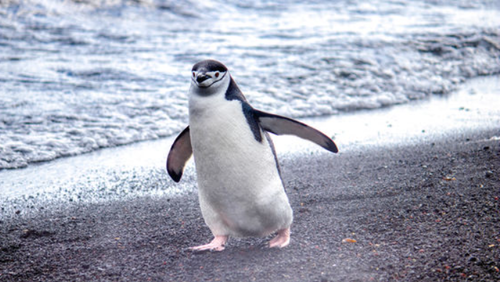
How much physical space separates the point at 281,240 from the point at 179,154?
0.73 meters

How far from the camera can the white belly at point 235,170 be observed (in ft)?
8.69

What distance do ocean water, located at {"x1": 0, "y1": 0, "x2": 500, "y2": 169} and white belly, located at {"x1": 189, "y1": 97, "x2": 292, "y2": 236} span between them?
2.69 m

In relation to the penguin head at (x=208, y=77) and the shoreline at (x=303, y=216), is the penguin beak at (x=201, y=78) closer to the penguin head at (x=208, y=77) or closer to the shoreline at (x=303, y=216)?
the penguin head at (x=208, y=77)

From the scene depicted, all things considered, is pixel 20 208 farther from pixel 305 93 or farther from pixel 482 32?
pixel 482 32

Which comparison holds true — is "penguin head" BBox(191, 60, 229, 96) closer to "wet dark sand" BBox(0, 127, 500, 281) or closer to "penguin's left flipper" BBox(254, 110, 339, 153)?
"penguin's left flipper" BBox(254, 110, 339, 153)

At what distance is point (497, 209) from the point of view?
2.95 metres

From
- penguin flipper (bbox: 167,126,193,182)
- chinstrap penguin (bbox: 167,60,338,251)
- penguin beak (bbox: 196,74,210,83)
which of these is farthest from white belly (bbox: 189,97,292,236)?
penguin flipper (bbox: 167,126,193,182)

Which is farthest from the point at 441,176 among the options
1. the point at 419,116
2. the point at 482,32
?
the point at 482,32

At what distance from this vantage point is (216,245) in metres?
2.77

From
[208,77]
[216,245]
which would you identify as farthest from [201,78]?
[216,245]

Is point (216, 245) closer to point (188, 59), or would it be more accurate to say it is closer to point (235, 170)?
point (235, 170)

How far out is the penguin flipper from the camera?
296cm

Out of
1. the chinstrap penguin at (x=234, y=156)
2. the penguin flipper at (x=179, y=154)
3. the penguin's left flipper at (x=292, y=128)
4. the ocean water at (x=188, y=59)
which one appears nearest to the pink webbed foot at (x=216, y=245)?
the chinstrap penguin at (x=234, y=156)

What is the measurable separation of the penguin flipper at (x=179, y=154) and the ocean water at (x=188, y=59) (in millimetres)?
2325
